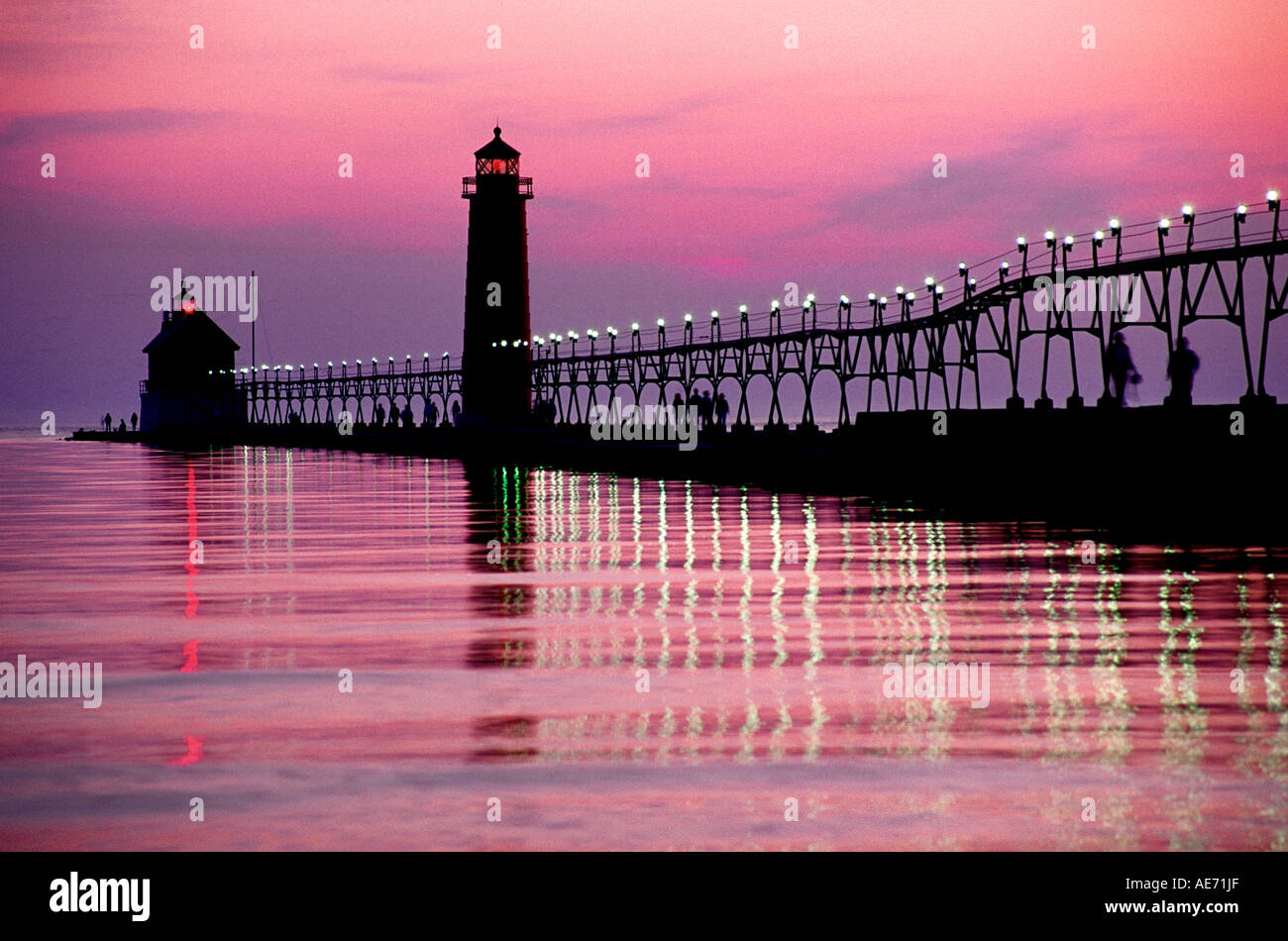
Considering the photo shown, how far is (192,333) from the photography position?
15975 centimetres

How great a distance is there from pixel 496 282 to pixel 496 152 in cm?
840

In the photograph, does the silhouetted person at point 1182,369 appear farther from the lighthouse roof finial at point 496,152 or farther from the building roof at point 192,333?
the building roof at point 192,333

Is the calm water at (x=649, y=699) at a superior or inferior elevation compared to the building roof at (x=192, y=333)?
inferior

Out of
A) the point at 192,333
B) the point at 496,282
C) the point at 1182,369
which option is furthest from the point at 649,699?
the point at 192,333

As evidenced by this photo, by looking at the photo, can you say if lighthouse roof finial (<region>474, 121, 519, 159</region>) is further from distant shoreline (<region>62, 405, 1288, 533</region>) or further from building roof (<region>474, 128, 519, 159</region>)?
distant shoreline (<region>62, 405, 1288, 533</region>)

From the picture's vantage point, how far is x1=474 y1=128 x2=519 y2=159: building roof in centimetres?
10681

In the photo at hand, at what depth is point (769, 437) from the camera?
224ft

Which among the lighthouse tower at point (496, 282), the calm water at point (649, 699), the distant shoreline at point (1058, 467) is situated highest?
the lighthouse tower at point (496, 282)

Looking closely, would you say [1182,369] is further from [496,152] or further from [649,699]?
[496,152]

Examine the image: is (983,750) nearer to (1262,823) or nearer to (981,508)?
(1262,823)

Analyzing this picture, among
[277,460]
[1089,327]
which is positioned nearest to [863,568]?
[277,460]

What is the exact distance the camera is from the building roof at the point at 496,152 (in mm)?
106812

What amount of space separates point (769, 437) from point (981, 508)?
136 ft

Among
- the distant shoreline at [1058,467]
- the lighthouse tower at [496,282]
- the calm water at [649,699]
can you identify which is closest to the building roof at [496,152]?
the lighthouse tower at [496,282]
